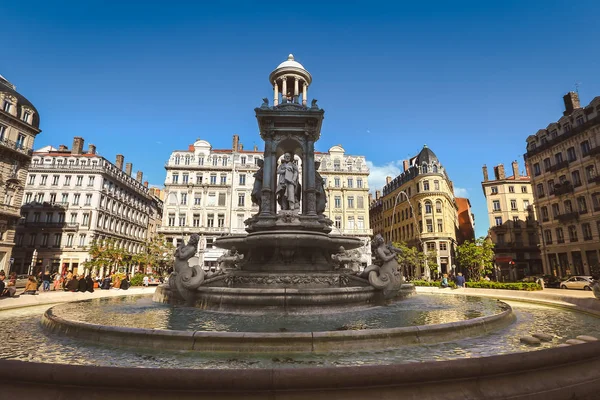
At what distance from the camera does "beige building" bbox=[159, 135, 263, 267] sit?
56.5 m

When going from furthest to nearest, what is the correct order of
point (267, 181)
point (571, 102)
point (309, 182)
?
point (571, 102) < point (309, 182) < point (267, 181)

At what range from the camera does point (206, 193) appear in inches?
2299

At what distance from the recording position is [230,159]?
6066 centimetres

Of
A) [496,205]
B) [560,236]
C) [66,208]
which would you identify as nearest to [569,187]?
[560,236]

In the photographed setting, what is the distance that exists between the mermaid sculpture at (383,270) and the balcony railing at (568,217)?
41.3 metres

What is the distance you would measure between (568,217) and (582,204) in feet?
6.97

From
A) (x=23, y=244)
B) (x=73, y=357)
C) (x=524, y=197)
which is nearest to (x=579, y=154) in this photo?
(x=524, y=197)

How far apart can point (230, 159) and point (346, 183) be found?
22.9m

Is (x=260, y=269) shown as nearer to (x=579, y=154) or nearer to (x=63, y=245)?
(x=579, y=154)

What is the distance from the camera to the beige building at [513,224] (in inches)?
2137

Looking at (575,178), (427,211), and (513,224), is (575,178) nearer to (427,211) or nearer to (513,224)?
(513,224)

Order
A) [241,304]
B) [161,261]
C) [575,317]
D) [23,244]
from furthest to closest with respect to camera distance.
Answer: [23,244]
[161,261]
[575,317]
[241,304]

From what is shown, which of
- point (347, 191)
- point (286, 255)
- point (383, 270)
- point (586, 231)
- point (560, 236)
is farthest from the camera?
point (347, 191)

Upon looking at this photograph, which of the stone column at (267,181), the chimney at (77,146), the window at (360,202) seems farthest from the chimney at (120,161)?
the stone column at (267,181)
